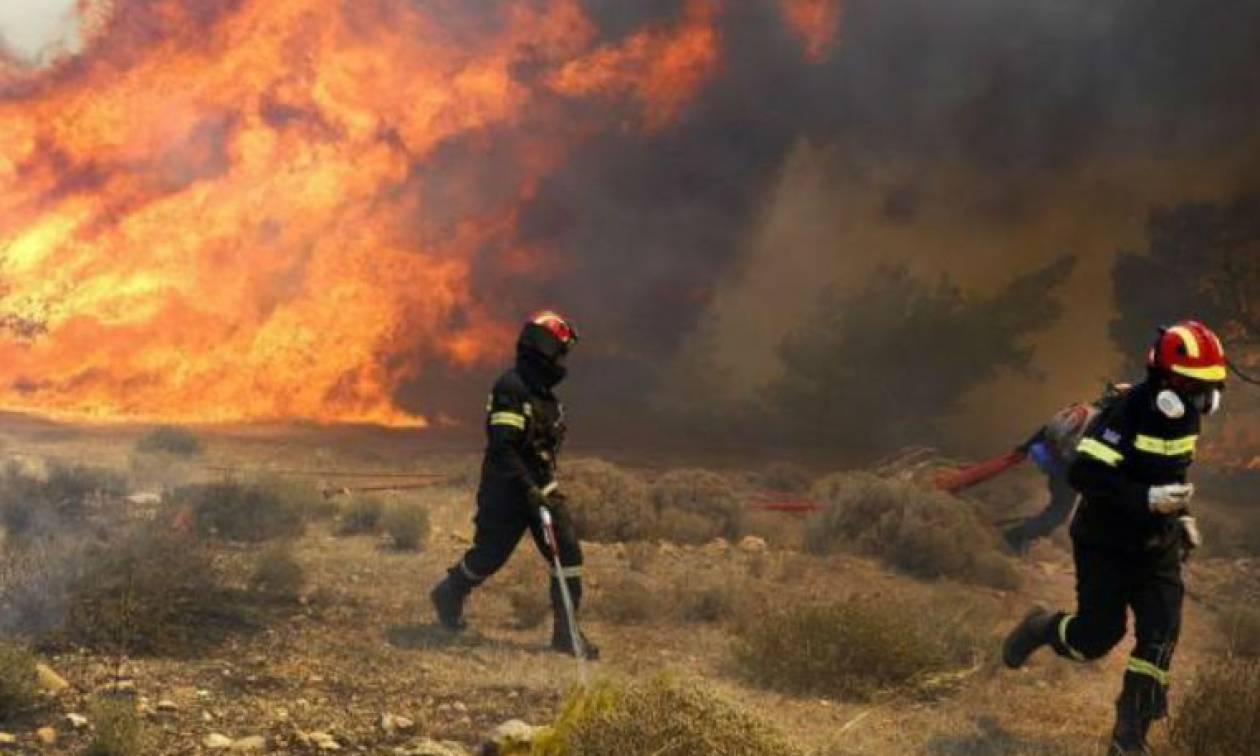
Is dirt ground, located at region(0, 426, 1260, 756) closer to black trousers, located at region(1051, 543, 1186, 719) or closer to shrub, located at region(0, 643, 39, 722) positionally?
shrub, located at region(0, 643, 39, 722)

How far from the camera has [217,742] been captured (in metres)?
4.89

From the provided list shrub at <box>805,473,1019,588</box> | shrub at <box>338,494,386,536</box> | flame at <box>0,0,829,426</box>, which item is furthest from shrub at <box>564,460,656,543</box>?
flame at <box>0,0,829,426</box>

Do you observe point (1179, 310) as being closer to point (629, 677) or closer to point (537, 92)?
point (537, 92)

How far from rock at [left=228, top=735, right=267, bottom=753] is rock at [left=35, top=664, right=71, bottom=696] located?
1163 mm

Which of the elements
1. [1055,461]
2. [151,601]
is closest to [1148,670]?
[1055,461]

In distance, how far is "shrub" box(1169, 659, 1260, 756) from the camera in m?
5.03

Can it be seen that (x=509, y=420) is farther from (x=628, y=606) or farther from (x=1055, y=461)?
(x=1055, y=461)

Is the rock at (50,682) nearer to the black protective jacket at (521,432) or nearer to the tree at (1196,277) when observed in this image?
the black protective jacket at (521,432)

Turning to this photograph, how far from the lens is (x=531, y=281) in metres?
26.0

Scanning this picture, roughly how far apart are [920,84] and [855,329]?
6.51m

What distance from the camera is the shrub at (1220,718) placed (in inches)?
198

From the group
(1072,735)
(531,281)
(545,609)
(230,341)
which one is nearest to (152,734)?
(545,609)

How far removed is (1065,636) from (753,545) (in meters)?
6.54

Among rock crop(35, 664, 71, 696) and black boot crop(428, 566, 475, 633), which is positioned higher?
black boot crop(428, 566, 475, 633)
